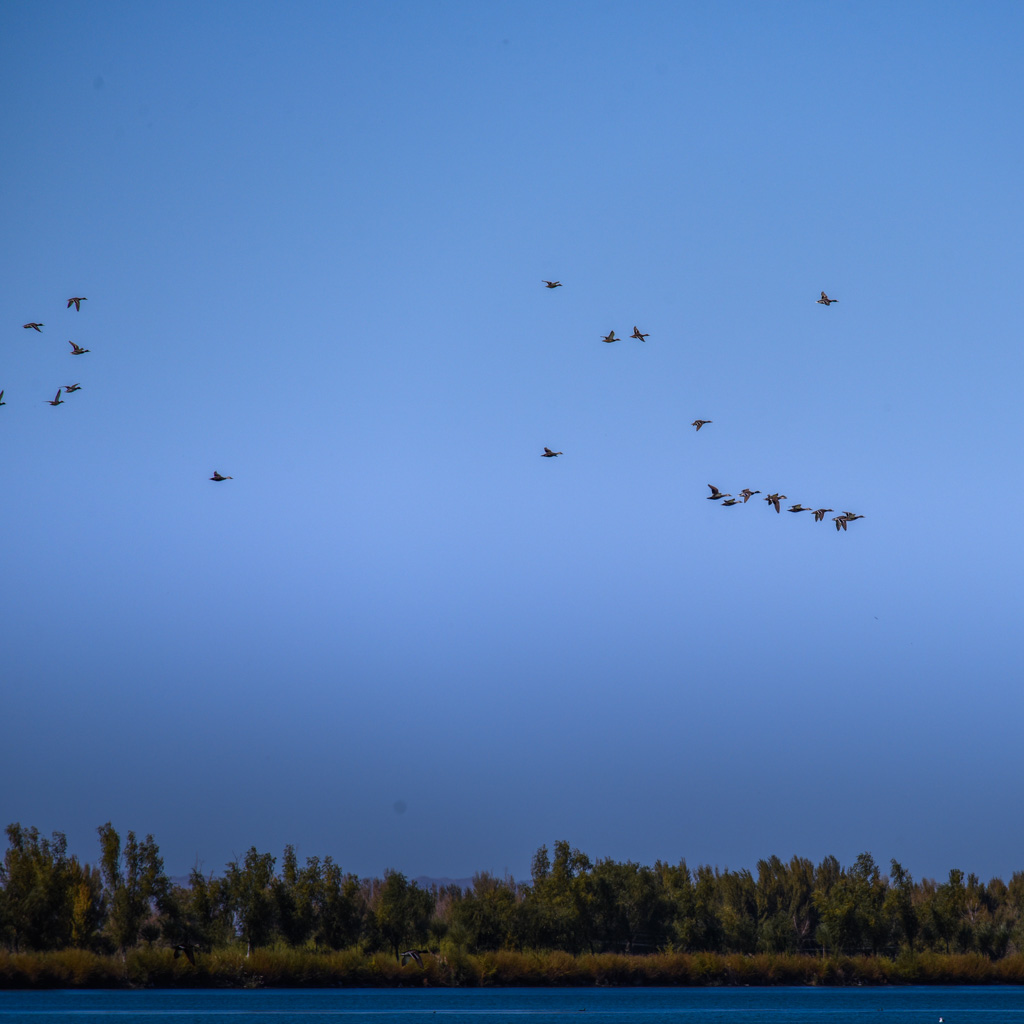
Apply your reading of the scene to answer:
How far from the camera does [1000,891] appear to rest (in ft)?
375

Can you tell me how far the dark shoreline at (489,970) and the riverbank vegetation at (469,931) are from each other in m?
0.10

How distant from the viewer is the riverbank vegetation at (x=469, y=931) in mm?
77125

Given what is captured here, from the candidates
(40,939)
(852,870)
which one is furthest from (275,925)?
(852,870)

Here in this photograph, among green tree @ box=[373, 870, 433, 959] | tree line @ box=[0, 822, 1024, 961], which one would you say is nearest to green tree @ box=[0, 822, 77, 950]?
tree line @ box=[0, 822, 1024, 961]

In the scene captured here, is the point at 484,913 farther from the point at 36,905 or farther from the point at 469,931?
the point at 36,905

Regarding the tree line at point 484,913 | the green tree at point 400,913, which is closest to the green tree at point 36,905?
the tree line at point 484,913

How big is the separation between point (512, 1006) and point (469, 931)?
1044 centimetres

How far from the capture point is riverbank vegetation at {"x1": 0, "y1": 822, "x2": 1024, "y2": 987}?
77.1 meters

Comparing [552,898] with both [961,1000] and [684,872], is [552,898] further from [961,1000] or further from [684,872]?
[961,1000]

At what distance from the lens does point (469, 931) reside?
8625 centimetres

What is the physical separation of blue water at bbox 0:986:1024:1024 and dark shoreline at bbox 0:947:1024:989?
3.83ft

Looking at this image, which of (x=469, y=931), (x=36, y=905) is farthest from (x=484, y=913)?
(x=36, y=905)

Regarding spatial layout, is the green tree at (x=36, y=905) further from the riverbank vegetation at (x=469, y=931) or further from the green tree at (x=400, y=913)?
the green tree at (x=400, y=913)

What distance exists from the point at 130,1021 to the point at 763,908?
5581 cm
